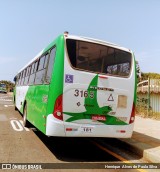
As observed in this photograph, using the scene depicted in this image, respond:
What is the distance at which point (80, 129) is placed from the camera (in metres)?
7.04

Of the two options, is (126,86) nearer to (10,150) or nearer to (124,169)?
(124,169)

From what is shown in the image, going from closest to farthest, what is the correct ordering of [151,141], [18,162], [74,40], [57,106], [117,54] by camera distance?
1. [18,162]
2. [57,106]
3. [74,40]
4. [117,54]
5. [151,141]

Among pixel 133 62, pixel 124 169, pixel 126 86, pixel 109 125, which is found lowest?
pixel 124 169

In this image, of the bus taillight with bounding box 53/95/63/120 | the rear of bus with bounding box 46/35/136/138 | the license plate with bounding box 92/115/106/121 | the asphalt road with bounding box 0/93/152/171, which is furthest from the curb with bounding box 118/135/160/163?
the bus taillight with bounding box 53/95/63/120

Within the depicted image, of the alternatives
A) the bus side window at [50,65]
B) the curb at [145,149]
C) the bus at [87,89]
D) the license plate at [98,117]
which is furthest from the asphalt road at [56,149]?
the bus side window at [50,65]

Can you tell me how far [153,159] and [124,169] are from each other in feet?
3.29

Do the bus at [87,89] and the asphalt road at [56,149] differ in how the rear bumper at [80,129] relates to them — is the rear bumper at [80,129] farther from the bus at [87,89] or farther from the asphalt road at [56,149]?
the asphalt road at [56,149]

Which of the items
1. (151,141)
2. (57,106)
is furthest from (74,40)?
(151,141)

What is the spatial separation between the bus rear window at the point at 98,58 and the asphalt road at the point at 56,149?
222 centimetres

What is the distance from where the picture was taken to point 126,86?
25.5ft

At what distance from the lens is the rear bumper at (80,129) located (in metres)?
6.83

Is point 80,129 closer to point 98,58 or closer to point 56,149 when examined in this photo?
point 56,149

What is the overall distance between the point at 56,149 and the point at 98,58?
2.79 meters

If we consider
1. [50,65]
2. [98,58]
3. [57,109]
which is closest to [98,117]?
[57,109]
